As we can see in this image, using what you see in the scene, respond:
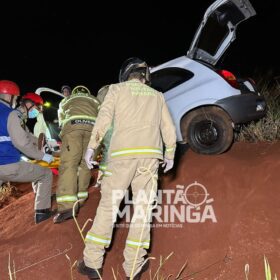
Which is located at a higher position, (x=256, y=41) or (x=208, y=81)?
(x=256, y=41)

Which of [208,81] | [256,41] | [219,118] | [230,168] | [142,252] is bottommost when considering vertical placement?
[142,252]

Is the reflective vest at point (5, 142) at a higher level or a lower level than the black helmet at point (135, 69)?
lower

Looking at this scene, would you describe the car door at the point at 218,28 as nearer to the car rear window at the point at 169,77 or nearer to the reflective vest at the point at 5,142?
the car rear window at the point at 169,77

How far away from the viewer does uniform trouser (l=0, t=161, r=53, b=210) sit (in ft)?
16.8

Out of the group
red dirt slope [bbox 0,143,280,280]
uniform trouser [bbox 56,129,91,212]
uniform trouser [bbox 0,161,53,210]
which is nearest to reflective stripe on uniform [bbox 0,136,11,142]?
uniform trouser [bbox 0,161,53,210]

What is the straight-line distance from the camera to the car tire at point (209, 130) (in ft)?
19.8

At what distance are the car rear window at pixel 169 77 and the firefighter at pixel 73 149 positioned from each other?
1.34m

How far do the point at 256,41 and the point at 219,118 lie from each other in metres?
15.1

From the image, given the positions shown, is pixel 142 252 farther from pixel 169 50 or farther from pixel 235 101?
pixel 169 50

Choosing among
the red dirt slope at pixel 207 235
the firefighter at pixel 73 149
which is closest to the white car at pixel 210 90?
the red dirt slope at pixel 207 235

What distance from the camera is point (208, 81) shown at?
622cm

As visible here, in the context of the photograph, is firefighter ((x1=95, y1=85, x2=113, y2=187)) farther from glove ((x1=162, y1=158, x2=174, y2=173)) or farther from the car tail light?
the car tail light

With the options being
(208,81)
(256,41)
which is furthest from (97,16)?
(208,81)

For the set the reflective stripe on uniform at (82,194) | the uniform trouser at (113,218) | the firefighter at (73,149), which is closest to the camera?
the uniform trouser at (113,218)
